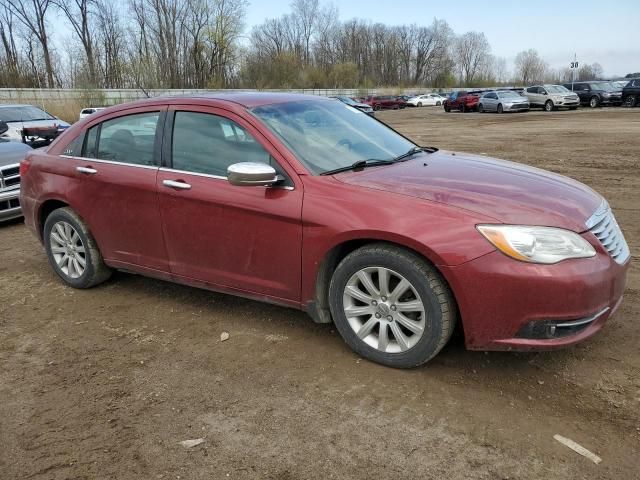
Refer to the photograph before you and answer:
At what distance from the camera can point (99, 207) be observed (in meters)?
4.46

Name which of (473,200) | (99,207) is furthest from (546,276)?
(99,207)

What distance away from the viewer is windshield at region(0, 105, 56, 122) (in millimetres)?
14352

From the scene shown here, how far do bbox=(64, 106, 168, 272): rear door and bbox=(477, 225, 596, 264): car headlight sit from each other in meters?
2.42

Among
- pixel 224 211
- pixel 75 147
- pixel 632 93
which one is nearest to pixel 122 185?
pixel 75 147

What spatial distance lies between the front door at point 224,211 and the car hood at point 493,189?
0.49m

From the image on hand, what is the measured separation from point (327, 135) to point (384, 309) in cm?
137

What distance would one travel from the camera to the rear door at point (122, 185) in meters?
4.16

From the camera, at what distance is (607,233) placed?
327 cm

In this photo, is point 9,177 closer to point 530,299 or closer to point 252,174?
point 252,174

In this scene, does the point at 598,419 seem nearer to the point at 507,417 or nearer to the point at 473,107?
the point at 507,417

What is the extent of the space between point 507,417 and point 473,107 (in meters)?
40.1

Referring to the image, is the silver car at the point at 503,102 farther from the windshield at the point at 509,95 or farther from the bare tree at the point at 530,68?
the bare tree at the point at 530,68

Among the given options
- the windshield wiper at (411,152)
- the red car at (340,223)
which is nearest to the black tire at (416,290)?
the red car at (340,223)

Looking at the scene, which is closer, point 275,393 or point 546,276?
point 546,276
